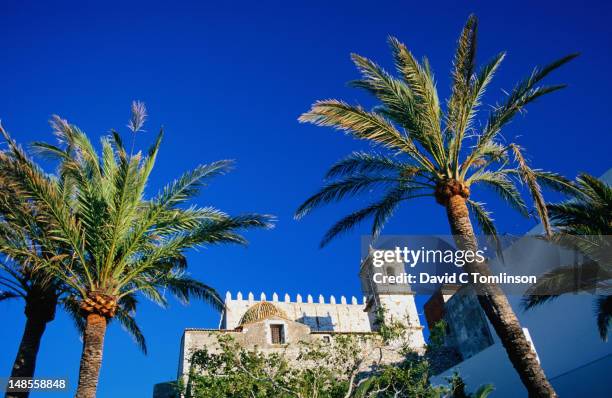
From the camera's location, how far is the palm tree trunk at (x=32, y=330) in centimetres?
916

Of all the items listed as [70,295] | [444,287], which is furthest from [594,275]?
[444,287]

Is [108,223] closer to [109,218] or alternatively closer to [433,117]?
[109,218]

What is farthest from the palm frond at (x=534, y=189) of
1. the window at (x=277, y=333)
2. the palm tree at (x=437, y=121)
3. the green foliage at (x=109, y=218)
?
the window at (x=277, y=333)

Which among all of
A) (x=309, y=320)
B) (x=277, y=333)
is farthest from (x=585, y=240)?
(x=309, y=320)

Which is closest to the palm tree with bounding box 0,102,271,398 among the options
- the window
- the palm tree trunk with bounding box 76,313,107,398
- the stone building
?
the palm tree trunk with bounding box 76,313,107,398

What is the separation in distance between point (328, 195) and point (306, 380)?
4995mm

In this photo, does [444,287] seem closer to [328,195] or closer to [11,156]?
[328,195]

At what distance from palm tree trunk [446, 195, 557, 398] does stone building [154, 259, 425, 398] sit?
16.3 feet

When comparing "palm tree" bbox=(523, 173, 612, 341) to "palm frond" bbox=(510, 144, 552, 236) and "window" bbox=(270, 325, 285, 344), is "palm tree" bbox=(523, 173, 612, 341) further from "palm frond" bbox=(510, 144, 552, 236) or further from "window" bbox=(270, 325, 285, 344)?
"window" bbox=(270, 325, 285, 344)

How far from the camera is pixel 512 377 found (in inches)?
658

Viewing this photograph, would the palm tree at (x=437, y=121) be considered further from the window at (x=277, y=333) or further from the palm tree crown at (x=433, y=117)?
the window at (x=277, y=333)

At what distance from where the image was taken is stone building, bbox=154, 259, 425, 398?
21062 millimetres

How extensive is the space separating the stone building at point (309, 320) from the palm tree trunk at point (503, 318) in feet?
16.3

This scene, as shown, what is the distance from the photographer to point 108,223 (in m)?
8.77
